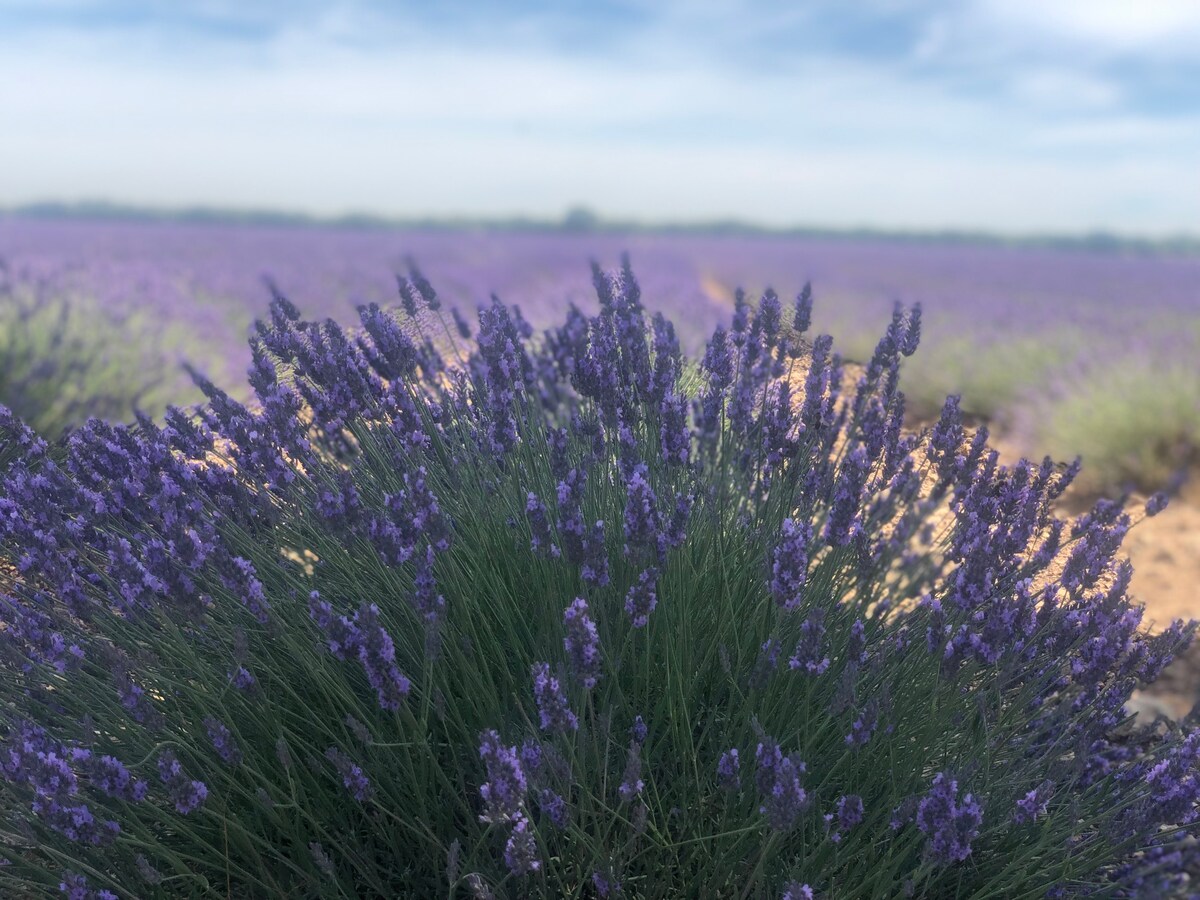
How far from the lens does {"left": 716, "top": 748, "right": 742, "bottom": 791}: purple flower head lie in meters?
1.35

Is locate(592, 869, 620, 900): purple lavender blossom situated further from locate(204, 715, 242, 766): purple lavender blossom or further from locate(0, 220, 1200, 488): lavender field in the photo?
locate(0, 220, 1200, 488): lavender field

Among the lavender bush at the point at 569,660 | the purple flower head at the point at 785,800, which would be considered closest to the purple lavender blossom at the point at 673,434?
the lavender bush at the point at 569,660

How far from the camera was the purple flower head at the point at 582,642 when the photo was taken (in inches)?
48.6

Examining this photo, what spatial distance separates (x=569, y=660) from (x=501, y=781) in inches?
15.5

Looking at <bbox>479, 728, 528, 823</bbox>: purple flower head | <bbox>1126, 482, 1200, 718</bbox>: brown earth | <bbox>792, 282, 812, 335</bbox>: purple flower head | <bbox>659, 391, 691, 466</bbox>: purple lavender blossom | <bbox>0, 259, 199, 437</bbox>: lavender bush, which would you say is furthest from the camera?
<bbox>0, 259, 199, 437</bbox>: lavender bush

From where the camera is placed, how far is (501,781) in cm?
114

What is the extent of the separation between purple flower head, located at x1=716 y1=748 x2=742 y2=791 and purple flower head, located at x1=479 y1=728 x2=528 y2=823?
0.33 meters

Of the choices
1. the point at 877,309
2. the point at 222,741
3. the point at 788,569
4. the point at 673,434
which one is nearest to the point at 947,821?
the point at 788,569

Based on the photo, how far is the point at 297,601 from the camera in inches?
70.9

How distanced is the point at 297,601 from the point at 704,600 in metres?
0.74

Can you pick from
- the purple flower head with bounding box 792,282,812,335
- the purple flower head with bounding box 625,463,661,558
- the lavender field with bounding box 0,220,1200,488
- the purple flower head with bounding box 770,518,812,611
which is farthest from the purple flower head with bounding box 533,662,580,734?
the lavender field with bounding box 0,220,1200,488

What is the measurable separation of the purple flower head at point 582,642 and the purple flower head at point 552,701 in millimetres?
37

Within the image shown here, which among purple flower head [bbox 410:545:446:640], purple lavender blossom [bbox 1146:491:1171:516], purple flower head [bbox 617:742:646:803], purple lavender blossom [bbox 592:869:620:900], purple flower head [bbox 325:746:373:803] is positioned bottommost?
purple lavender blossom [bbox 592:869:620:900]

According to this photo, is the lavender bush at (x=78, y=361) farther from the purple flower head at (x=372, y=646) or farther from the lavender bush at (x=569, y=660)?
the purple flower head at (x=372, y=646)
